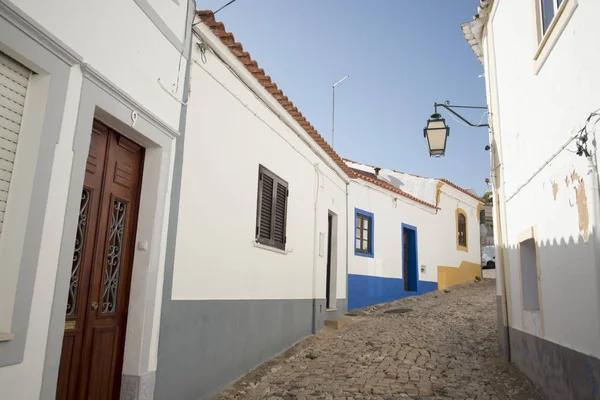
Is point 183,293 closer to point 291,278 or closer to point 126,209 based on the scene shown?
point 126,209

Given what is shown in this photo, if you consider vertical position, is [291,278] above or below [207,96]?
below

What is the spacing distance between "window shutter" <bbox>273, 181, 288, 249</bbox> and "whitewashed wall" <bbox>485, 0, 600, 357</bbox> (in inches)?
132

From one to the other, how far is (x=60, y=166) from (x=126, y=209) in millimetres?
1141

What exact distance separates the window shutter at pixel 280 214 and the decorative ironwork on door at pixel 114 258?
10.7ft

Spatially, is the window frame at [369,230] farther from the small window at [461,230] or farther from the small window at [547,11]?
the small window at [547,11]

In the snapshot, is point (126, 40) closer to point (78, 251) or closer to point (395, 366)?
point (78, 251)

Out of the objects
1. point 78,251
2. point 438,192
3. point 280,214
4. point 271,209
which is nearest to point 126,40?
point 78,251

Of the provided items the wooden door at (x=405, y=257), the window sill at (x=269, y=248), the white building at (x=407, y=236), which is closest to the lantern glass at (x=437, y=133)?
the window sill at (x=269, y=248)

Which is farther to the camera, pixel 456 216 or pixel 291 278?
pixel 456 216

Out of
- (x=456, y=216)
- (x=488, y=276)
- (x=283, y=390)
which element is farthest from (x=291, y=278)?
(x=488, y=276)

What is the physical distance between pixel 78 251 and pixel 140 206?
815mm

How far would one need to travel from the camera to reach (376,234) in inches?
531

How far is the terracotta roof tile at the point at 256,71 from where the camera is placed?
17.2 ft

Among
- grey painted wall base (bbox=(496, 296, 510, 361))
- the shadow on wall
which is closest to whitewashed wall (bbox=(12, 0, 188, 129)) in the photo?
the shadow on wall
